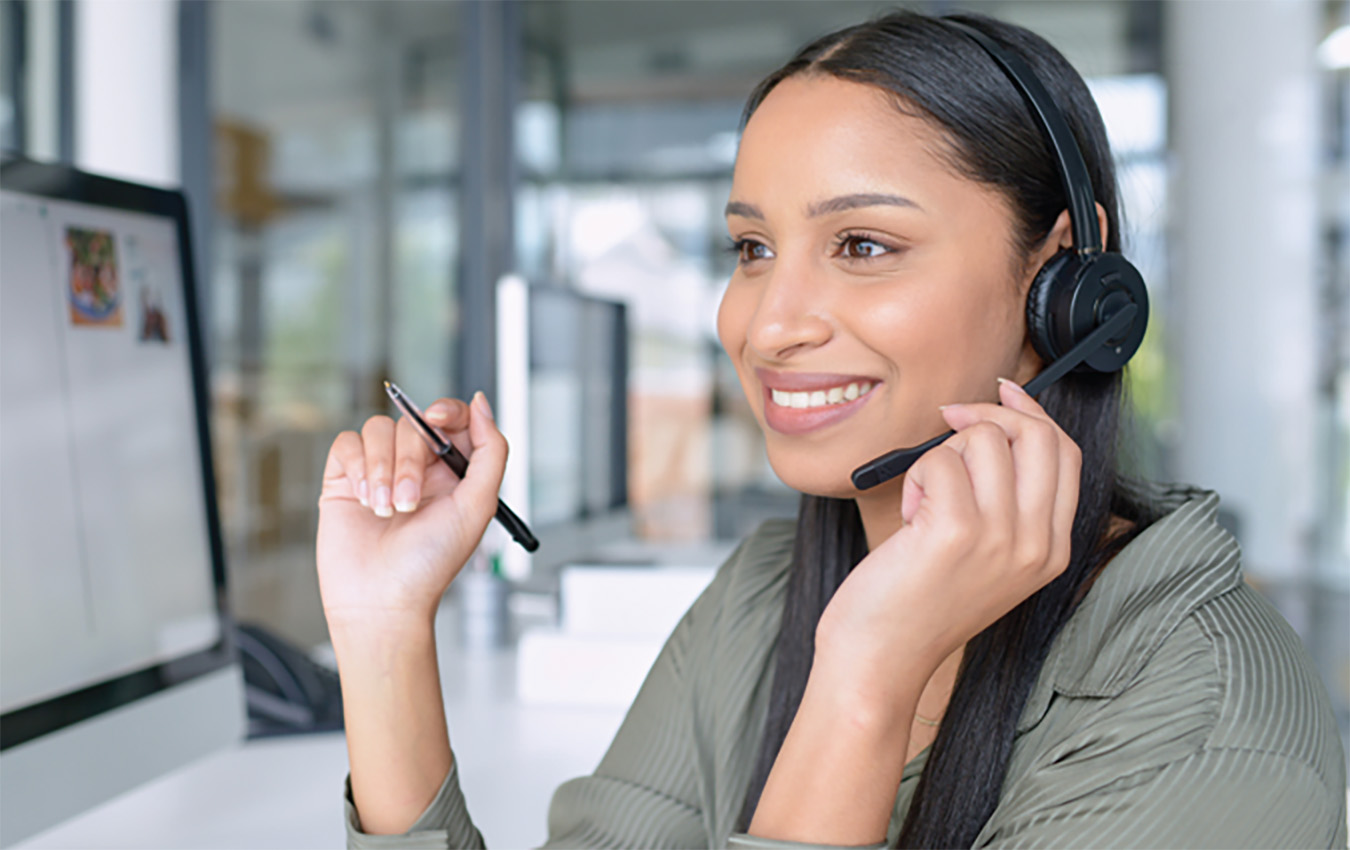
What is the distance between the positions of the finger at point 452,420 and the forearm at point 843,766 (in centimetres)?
37

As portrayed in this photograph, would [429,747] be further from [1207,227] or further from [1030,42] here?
[1207,227]

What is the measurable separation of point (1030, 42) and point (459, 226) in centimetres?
349

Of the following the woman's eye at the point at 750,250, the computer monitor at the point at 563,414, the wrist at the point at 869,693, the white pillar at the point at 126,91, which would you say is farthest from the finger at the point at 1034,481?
the white pillar at the point at 126,91

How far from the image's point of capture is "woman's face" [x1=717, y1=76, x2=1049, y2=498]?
0.74 m

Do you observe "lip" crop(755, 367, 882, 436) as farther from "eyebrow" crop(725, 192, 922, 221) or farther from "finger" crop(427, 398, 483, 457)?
"finger" crop(427, 398, 483, 457)

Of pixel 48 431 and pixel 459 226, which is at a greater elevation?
pixel 459 226

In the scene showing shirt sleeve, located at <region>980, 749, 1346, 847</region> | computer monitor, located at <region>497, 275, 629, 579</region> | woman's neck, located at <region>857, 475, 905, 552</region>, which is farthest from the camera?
computer monitor, located at <region>497, 275, 629, 579</region>

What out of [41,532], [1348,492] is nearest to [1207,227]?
[1348,492]

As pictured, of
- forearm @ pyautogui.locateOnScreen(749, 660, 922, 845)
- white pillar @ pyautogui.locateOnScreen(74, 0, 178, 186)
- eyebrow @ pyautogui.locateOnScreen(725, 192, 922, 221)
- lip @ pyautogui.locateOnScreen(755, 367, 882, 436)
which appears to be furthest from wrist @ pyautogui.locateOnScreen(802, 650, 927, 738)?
white pillar @ pyautogui.locateOnScreen(74, 0, 178, 186)

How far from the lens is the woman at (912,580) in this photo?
1.94 feet

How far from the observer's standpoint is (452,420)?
2.75ft

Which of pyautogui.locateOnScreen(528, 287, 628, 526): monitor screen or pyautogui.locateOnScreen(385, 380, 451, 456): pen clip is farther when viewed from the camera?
pyautogui.locateOnScreen(528, 287, 628, 526): monitor screen

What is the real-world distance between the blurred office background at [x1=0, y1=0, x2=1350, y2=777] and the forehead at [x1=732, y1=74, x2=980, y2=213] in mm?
831

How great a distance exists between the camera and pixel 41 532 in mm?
771
